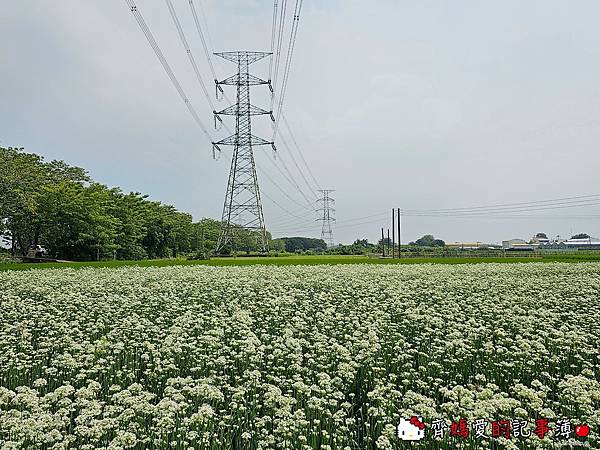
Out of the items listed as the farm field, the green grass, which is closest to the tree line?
the green grass

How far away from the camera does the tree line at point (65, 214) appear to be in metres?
49.0

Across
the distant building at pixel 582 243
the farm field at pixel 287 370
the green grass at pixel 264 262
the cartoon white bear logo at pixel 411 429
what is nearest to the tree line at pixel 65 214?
the green grass at pixel 264 262

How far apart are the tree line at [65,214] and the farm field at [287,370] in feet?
120

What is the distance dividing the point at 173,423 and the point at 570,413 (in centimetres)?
474

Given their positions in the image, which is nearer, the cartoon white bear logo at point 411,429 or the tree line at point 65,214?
the cartoon white bear logo at point 411,429

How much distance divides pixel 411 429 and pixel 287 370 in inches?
115

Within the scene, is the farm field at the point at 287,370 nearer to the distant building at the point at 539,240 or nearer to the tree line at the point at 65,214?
the tree line at the point at 65,214

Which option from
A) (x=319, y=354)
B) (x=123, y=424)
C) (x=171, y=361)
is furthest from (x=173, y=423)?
(x=319, y=354)

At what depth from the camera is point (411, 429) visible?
5.93m

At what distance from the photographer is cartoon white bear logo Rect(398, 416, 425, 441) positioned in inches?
227

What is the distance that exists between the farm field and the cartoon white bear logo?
0.33 ft

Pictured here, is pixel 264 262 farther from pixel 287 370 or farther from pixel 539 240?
pixel 539 240

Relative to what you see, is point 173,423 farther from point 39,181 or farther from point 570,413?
point 39,181

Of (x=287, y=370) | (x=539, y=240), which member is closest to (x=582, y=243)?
(x=539, y=240)
